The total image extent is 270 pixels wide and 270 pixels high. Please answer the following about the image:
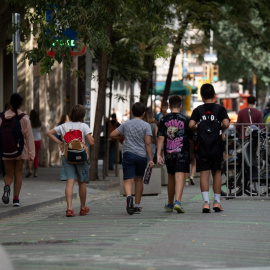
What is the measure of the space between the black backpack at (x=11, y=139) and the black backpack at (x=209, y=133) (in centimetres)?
273

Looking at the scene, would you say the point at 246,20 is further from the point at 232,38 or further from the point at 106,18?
the point at 232,38

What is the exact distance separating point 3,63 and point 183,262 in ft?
62.5

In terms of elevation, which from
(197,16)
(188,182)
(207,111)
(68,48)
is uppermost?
(197,16)

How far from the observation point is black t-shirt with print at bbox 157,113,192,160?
45.0ft

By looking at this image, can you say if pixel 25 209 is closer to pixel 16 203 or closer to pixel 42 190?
pixel 16 203

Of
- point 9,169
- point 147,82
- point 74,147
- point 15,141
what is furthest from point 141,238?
point 147,82

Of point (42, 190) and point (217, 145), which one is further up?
point (217, 145)

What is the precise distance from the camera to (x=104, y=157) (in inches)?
915

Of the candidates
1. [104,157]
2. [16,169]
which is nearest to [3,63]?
[104,157]

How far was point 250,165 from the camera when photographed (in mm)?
16328

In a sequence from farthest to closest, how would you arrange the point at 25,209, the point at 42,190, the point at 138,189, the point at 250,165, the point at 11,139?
the point at 42,190
the point at 250,165
the point at 25,209
the point at 11,139
the point at 138,189

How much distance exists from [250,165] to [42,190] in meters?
4.32

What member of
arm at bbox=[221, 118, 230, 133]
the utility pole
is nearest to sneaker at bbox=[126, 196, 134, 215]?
arm at bbox=[221, 118, 230, 133]

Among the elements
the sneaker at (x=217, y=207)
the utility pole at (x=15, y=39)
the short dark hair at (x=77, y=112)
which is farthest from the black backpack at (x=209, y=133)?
the utility pole at (x=15, y=39)
